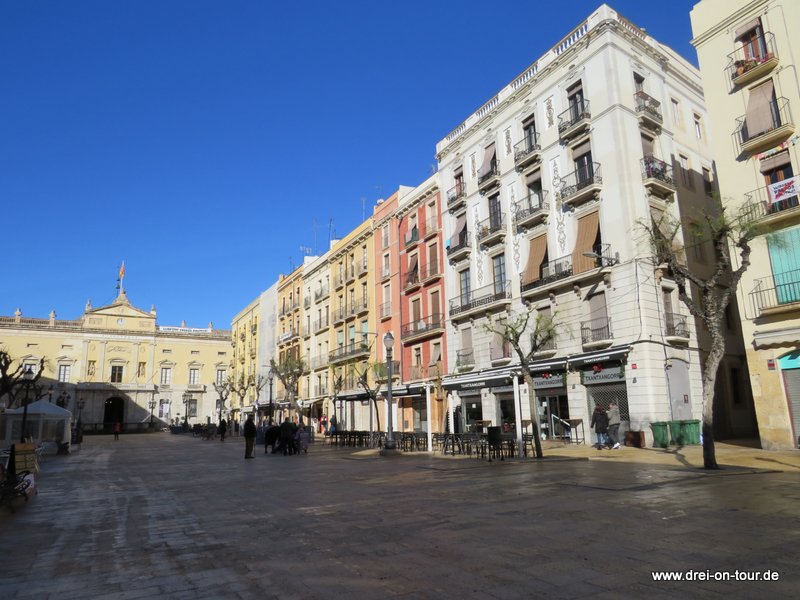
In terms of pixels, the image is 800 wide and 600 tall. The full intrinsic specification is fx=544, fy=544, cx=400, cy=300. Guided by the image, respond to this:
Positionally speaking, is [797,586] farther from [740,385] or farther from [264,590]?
[740,385]

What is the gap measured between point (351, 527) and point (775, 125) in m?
18.5

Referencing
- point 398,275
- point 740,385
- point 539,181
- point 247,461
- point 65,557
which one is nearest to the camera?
point 65,557

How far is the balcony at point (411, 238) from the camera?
35.8m

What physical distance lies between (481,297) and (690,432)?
11886 mm

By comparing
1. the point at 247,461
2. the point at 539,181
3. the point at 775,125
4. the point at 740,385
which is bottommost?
the point at 247,461

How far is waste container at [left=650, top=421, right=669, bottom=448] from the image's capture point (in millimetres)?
19359

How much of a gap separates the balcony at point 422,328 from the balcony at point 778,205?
707 inches

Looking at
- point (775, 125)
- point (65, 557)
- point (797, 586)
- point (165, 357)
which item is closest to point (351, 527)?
point (65, 557)

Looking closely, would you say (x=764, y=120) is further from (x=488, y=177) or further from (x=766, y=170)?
(x=488, y=177)

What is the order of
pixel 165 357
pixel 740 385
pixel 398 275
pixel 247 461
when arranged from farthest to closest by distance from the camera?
pixel 165 357
pixel 398 275
pixel 740 385
pixel 247 461

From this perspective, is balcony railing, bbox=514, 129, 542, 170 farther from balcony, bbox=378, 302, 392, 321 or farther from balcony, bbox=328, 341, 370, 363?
balcony, bbox=328, 341, 370, 363

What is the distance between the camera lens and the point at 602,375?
859 inches

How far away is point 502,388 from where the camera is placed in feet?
88.5

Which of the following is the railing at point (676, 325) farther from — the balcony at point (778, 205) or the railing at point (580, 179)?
the railing at point (580, 179)
